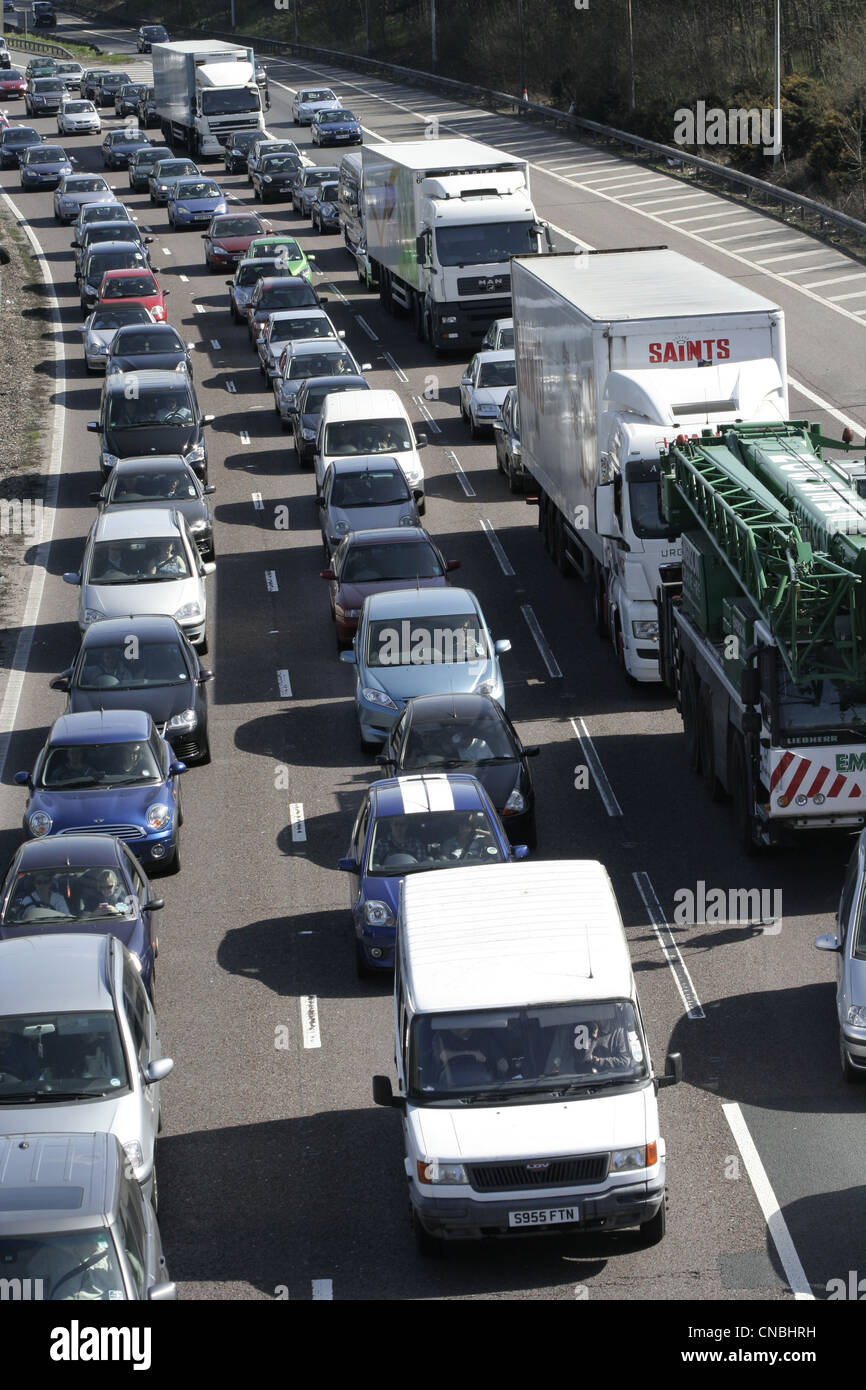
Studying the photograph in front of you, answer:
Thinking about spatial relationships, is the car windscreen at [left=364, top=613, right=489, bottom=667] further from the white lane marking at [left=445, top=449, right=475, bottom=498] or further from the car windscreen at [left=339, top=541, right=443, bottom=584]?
the white lane marking at [left=445, top=449, right=475, bottom=498]

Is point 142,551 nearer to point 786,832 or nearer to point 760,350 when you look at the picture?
point 760,350

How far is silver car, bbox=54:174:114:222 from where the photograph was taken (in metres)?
60.9

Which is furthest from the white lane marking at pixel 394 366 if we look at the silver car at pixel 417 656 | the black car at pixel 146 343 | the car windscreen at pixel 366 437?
the silver car at pixel 417 656

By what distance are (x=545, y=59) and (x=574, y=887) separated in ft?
246

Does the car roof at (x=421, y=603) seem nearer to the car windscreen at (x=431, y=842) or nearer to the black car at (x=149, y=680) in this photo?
the black car at (x=149, y=680)

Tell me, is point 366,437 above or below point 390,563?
above

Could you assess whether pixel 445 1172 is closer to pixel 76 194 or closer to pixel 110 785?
pixel 110 785

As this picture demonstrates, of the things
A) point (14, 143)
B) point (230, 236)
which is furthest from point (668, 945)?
point (14, 143)

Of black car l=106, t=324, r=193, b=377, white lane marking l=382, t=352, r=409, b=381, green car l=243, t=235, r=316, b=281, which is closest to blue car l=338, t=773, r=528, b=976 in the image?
black car l=106, t=324, r=193, b=377

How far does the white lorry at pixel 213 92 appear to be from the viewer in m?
68.8

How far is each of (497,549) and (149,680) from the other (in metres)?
9.50

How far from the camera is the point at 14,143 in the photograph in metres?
74.9

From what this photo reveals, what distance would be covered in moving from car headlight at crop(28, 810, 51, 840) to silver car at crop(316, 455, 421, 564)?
10.5 metres
